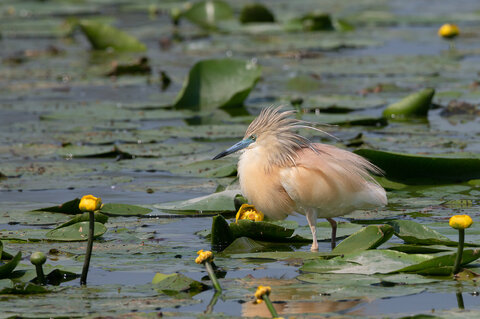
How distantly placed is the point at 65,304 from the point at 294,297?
0.95 m

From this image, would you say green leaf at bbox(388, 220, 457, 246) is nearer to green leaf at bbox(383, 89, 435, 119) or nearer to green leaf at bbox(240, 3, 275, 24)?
green leaf at bbox(383, 89, 435, 119)

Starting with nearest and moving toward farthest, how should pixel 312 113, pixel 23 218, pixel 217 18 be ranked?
1. pixel 23 218
2. pixel 312 113
3. pixel 217 18

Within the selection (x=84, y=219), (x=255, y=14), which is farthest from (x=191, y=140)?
(x=255, y=14)

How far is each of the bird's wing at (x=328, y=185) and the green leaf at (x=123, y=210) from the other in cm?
111

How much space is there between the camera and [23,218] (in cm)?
520

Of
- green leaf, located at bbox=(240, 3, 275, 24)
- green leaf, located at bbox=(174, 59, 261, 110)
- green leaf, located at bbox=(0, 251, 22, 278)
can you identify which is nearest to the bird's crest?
green leaf, located at bbox=(0, 251, 22, 278)

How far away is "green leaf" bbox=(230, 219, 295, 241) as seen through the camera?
4686 millimetres

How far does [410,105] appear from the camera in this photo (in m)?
8.21

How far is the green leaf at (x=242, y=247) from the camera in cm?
460

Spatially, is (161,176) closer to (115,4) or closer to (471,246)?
(471,246)

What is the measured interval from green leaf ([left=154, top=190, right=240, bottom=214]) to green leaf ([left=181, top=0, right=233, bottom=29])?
1024cm

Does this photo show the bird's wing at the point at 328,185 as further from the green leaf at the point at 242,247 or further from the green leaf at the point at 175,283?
the green leaf at the point at 175,283

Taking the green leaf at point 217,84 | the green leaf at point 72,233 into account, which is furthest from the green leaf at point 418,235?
the green leaf at point 217,84

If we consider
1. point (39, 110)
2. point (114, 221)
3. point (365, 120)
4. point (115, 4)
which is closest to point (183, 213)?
point (114, 221)
